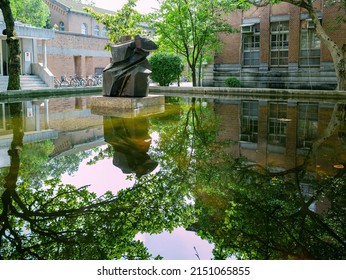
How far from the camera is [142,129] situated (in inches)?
348

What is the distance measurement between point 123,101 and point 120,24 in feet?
38.9

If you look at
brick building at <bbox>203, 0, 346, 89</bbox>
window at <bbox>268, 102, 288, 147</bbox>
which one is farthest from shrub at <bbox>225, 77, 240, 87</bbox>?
window at <bbox>268, 102, 288, 147</bbox>

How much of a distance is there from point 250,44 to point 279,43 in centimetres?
190

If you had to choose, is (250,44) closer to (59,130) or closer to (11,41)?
(11,41)

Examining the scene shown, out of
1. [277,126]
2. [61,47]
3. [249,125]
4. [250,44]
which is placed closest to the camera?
[277,126]

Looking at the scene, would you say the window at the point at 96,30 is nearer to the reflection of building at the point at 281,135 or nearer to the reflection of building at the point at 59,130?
the reflection of building at the point at 59,130

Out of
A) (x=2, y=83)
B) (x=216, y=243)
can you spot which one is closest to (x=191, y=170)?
(x=216, y=243)

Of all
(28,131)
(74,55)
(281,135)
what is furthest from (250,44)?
(28,131)

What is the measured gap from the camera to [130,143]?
23.6 feet

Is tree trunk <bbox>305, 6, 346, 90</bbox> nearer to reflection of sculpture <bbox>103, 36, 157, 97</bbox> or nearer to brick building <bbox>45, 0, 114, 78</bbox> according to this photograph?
reflection of sculpture <bbox>103, 36, 157, 97</bbox>

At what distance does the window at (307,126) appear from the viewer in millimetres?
7433

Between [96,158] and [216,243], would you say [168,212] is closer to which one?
[216,243]

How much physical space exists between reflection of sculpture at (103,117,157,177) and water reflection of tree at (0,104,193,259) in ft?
2.24

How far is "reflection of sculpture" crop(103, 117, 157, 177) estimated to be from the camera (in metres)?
5.64
